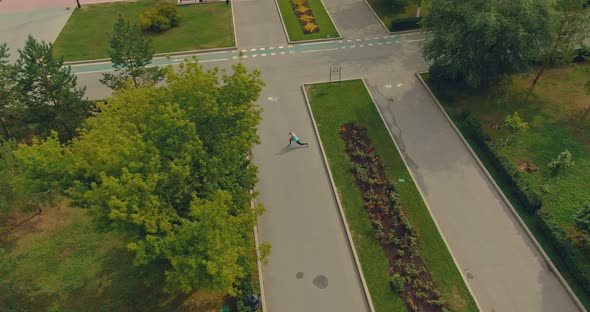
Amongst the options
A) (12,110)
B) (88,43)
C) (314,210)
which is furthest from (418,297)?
(88,43)

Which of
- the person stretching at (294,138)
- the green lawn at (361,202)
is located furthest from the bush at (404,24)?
the person stretching at (294,138)

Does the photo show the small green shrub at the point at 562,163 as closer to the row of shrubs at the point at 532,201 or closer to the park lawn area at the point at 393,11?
the row of shrubs at the point at 532,201

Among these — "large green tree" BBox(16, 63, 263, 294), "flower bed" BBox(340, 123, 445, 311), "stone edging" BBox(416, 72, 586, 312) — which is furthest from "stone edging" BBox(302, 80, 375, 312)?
"stone edging" BBox(416, 72, 586, 312)

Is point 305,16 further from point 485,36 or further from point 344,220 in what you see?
point 344,220

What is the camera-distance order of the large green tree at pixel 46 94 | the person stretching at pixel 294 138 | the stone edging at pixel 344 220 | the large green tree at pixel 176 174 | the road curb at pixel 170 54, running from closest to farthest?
the large green tree at pixel 176 174 < the stone edging at pixel 344 220 < the large green tree at pixel 46 94 < the person stretching at pixel 294 138 < the road curb at pixel 170 54

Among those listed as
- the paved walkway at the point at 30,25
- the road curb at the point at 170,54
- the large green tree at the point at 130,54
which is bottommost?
the road curb at the point at 170,54

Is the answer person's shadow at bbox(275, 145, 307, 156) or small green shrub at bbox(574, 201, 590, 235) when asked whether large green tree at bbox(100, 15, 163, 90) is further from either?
small green shrub at bbox(574, 201, 590, 235)
